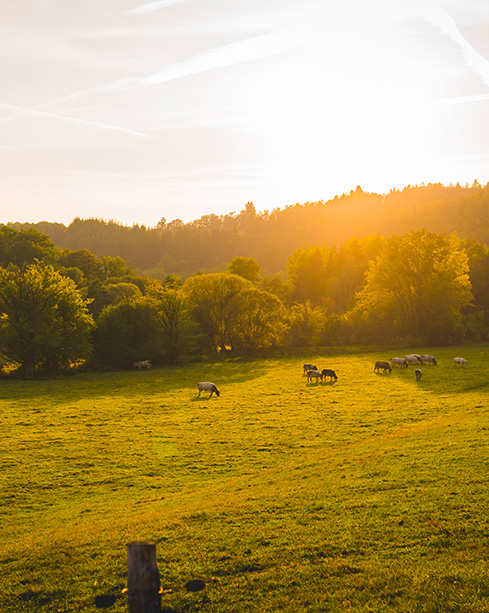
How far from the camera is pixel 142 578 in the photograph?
253 inches

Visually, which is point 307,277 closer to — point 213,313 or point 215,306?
point 215,306

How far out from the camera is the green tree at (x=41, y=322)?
52719 mm

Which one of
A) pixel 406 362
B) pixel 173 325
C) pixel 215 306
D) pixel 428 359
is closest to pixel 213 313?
pixel 215 306

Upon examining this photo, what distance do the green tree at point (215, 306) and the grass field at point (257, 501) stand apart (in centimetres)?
3493

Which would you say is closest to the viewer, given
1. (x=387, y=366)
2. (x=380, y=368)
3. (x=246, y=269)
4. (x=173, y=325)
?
(x=387, y=366)

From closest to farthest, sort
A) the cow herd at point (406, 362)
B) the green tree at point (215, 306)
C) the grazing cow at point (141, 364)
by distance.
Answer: the cow herd at point (406, 362)
the grazing cow at point (141, 364)
the green tree at point (215, 306)

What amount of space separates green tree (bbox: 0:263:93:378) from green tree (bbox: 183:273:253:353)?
1819 centimetres

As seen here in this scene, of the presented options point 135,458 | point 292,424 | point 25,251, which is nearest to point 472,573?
point 135,458

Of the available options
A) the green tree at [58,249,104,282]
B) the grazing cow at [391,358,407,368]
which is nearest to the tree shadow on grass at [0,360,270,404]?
the grazing cow at [391,358,407,368]

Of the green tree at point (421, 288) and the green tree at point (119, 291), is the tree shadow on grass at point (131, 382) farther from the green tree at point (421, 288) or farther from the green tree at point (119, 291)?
the green tree at point (119, 291)

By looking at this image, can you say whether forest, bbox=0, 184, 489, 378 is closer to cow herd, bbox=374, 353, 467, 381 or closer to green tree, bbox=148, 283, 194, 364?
green tree, bbox=148, 283, 194, 364

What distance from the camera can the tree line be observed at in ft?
180

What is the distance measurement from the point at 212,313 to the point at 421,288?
123 feet

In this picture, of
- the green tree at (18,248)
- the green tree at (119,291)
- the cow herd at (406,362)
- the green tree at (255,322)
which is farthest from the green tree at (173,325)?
the green tree at (18,248)
